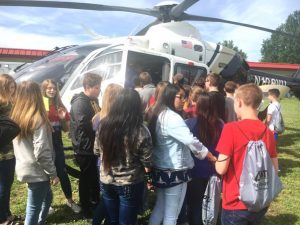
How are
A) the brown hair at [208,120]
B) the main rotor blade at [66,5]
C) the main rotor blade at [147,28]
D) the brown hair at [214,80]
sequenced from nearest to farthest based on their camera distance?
the brown hair at [208,120] < the brown hair at [214,80] < the main rotor blade at [66,5] < the main rotor blade at [147,28]

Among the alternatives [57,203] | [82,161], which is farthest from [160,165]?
[57,203]

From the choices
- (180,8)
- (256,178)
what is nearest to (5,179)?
(256,178)

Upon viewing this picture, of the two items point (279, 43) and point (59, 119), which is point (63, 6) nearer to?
point (59, 119)

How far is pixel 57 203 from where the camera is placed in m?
4.95

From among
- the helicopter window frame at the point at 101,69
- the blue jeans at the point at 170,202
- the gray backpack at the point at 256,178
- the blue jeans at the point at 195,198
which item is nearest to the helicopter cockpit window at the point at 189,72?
the helicopter window frame at the point at 101,69

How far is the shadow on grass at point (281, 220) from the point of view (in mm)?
4656

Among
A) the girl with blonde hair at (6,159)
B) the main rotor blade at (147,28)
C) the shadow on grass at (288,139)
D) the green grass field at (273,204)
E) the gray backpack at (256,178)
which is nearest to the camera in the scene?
the gray backpack at (256,178)

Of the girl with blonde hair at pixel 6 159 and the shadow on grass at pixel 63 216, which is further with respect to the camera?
the shadow on grass at pixel 63 216

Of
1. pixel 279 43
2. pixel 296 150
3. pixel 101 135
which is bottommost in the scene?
pixel 296 150

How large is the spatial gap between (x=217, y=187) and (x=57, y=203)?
2527 mm

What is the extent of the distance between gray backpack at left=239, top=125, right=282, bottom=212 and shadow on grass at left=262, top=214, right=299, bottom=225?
2.25 m

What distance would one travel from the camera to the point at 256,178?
8.50ft

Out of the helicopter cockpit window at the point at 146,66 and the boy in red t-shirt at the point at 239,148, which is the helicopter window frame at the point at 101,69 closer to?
the helicopter cockpit window at the point at 146,66

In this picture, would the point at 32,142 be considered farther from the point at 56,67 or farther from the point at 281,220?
the point at 56,67
